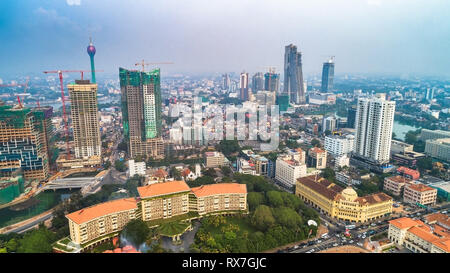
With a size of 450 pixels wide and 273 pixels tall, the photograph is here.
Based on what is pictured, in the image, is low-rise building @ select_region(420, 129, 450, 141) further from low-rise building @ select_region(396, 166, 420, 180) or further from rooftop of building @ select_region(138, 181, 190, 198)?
rooftop of building @ select_region(138, 181, 190, 198)

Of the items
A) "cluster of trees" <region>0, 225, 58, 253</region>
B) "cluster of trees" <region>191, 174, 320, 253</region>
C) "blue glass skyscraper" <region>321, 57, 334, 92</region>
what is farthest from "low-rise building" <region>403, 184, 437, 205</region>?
"blue glass skyscraper" <region>321, 57, 334, 92</region>

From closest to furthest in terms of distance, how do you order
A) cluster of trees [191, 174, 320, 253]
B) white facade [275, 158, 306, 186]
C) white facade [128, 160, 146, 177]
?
cluster of trees [191, 174, 320, 253], white facade [275, 158, 306, 186], white facade [128, 160, 146, 177]

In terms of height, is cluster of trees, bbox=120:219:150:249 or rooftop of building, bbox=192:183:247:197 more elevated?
rooftop of building, bbox=192:183:247:197

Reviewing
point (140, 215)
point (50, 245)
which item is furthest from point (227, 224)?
point (50, 245)

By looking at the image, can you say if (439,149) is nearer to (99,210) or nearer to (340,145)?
(340,145)

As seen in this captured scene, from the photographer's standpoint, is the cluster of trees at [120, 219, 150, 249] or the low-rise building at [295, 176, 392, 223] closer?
the cluster of trees at [120, 219, 150, 249]

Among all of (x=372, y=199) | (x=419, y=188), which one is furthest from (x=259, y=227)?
(x=419, y=188)
